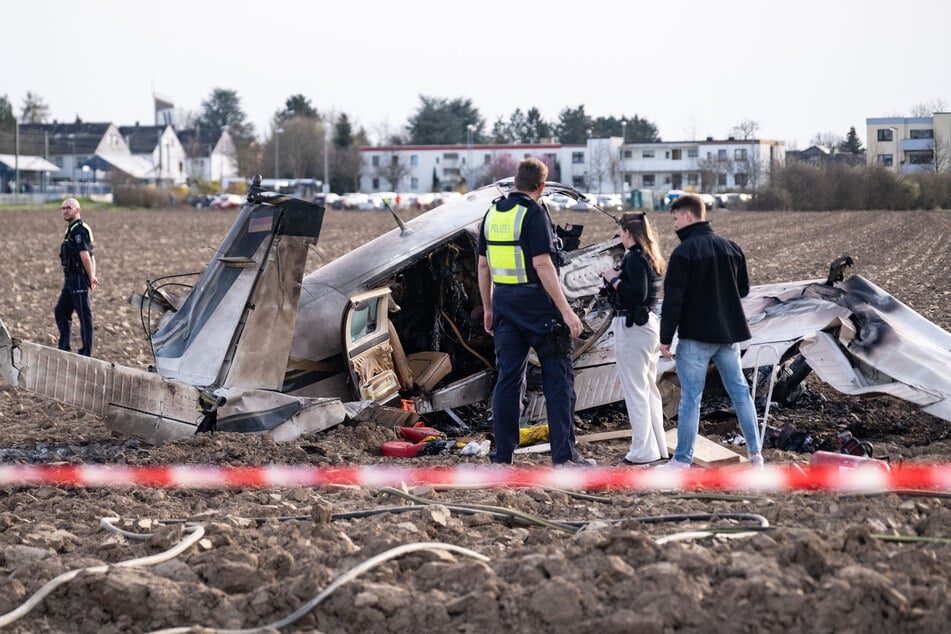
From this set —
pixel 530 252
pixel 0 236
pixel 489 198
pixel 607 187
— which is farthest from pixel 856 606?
pixel 607 187

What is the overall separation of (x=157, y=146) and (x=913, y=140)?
9642 centimetres

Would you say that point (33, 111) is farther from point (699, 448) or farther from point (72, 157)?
point (699, 448)

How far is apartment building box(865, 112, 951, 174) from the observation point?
82.2 feet

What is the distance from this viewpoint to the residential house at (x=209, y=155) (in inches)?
4577

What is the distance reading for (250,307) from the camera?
7582 mm

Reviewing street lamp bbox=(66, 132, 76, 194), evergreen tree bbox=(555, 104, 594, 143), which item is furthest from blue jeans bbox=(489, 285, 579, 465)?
evergreen tree bbox=(555, 104, 594, 143)

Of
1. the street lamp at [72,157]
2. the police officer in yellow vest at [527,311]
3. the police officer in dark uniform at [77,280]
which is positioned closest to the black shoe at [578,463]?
the police officer in yellow vest at [527,311]

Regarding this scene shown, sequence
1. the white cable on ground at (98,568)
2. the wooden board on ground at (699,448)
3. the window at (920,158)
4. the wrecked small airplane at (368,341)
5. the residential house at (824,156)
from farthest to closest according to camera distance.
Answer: the residential house at (824,156)
the window at (920,158)
the wrecked small airplane at (368,341)
the wooden board on ground at (699,448)
the white cable on ground at (98,568)

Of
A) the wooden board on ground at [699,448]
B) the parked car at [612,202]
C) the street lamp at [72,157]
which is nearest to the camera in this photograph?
the wooden board on ground at [699,448]

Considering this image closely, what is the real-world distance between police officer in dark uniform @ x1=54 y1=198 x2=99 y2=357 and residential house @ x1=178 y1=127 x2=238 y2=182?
106m

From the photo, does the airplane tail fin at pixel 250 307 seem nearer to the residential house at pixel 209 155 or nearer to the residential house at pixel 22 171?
the residential house at pixel 22 171

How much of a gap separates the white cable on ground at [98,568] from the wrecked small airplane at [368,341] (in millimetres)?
2024

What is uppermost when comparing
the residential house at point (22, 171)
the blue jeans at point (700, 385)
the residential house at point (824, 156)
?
the residential house at point (22, 171)

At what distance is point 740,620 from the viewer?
3.96m
